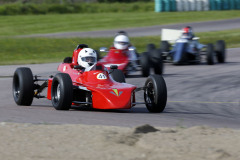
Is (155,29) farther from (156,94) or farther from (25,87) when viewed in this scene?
(156,94)

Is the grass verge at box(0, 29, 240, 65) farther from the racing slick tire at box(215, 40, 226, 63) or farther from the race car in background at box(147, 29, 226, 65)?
the racing slick tire at box(215, 40, 226, 63)

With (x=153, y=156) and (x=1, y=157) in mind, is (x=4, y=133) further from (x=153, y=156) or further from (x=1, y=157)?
(x=153, y=156)

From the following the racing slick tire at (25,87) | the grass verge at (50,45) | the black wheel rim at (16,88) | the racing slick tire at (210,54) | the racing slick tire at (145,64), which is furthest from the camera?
the grass verge at (50,45)

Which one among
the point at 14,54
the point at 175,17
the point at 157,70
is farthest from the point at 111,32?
the point at 157,70

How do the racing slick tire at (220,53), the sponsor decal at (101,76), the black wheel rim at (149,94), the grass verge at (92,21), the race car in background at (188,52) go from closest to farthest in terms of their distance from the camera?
the black wheel rim at (149,94) → the sponsor decal at (101,76) → the race car in background at (188,52) → the racing slick tire at (220,53) → the grass verge at (92,21)

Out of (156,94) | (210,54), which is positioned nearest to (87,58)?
(156,94)

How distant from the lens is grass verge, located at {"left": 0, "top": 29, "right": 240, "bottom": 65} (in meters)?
25.2

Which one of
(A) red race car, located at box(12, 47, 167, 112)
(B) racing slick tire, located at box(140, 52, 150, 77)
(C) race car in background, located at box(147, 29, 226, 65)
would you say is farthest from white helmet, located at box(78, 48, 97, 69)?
(C) race car in background, located at box(147, 29, 226, 65)

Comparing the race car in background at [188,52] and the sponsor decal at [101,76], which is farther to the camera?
the race car in background at [188,52]

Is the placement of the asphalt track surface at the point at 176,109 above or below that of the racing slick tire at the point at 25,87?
below

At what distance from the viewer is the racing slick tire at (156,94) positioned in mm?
10227

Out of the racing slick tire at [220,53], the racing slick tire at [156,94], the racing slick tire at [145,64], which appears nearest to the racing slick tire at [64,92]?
the racing slick tire at [156,94]

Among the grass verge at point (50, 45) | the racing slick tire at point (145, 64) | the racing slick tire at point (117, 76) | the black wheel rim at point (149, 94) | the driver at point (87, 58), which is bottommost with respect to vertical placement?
the grass verge at point (50, 45)

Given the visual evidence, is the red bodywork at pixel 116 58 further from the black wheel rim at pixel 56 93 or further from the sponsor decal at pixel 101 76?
the black wheel rim at pixel 56 93
